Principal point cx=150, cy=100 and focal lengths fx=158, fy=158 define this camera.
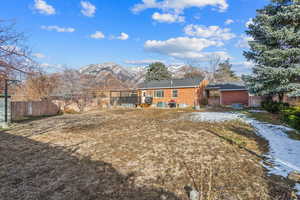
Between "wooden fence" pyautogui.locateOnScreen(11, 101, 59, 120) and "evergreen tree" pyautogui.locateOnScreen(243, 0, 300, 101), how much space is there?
1547 centimetres

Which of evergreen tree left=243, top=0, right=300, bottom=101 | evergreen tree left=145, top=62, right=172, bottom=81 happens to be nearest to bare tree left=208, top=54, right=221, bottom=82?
evergreen tree left=145, top=62, right=172, bottom=81

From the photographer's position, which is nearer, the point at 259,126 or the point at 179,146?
the point at 179,146

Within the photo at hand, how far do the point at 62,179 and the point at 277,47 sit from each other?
12.8 metres

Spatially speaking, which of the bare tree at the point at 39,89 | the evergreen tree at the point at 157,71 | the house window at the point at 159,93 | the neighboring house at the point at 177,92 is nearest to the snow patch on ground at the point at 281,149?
the neighboring house at the point at 177,92

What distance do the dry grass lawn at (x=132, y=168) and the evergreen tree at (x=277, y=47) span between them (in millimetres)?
5304

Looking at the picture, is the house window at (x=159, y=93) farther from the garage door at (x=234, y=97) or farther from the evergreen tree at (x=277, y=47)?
the evergreen tree at (x=277, y=47)

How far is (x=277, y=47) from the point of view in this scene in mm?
9914

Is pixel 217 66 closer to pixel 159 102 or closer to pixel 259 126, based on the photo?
pixel 159 102

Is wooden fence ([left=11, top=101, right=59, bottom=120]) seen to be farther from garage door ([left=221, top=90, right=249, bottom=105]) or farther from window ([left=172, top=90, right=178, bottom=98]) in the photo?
garage door ([left=221, top=90, right=249, bottom=105])

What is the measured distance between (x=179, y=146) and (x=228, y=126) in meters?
3.74

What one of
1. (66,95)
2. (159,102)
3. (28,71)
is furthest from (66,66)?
(28,71)

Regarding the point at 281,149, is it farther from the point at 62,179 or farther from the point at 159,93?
the point at 159,93

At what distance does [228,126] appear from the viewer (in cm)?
746

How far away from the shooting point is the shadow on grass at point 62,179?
8.74 feet
